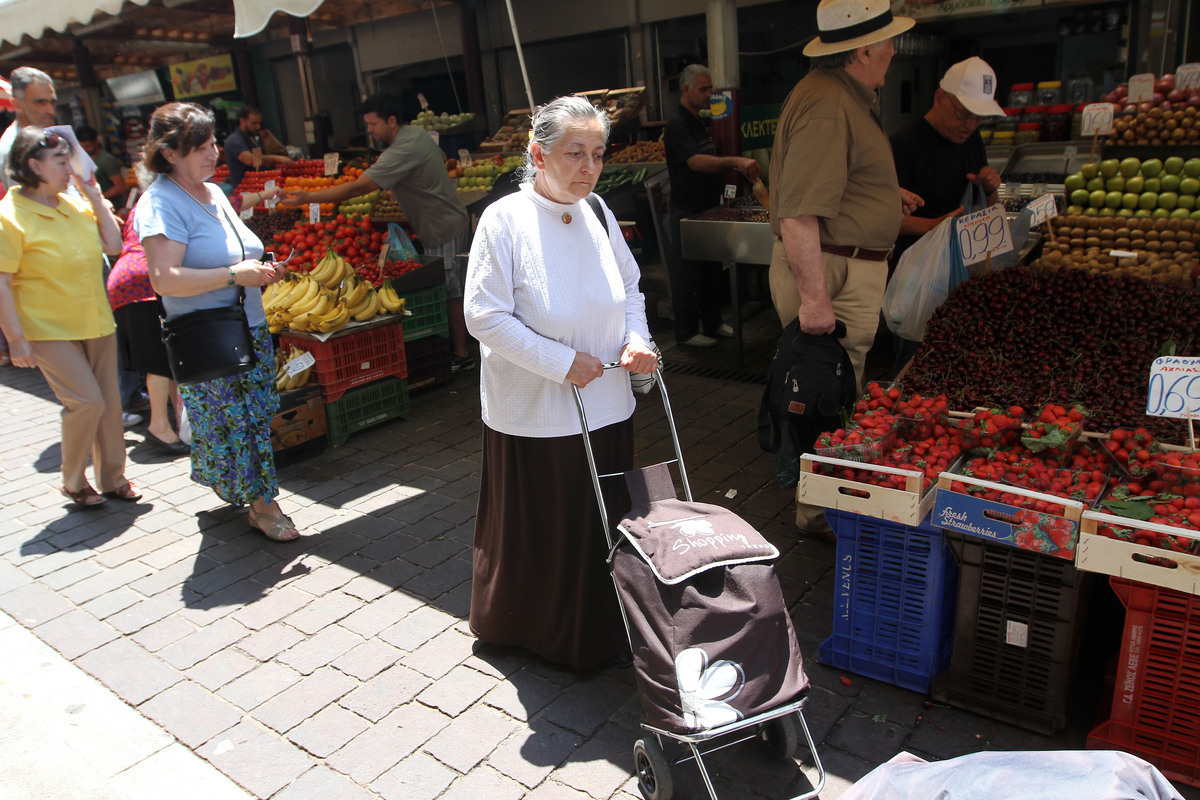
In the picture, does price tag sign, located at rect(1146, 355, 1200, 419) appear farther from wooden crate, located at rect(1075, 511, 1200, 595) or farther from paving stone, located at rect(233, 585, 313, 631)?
paving stone, located at rect(233, 585, 313, 631)

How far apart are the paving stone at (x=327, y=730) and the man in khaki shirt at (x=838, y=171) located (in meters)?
2.45

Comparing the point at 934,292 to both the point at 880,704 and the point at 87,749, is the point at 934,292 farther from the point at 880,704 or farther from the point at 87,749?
the point at 87,749

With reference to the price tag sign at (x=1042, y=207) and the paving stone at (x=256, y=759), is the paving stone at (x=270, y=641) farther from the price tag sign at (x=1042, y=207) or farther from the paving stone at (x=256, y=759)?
the price tag sign at (x=1042, y=207)

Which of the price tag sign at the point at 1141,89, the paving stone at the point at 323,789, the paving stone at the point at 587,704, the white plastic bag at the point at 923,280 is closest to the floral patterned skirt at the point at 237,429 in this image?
the paving stone at the point at 323,789

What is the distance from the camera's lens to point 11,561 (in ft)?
14.8

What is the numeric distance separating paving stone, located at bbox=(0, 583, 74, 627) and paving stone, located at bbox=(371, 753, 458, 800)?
2.20 m

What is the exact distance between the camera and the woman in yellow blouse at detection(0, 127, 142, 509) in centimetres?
454

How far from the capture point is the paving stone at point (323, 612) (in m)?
3.71

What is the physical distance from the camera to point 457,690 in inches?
126

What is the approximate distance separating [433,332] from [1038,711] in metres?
5.02

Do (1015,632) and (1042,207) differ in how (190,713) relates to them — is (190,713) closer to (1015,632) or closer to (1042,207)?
(1015,632)

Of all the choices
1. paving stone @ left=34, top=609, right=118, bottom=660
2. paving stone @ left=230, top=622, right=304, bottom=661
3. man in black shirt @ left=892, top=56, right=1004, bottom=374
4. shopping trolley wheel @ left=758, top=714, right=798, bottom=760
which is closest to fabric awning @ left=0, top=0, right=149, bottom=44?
paving stone @ left=34, top=609, right=118, bottom=660

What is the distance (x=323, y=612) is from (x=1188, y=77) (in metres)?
6.40

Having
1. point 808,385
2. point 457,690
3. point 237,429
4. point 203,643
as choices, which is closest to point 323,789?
point 457,690
